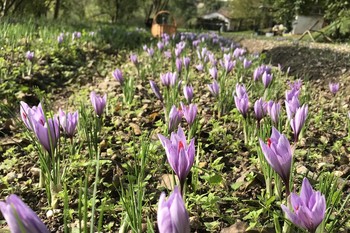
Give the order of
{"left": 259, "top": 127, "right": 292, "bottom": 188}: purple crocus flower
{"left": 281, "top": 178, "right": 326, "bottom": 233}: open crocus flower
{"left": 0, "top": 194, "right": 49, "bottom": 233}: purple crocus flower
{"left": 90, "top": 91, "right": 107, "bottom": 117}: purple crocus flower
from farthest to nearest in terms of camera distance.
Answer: {"left": 90, "top": 91, "right": 107, "bottom": 117}: purple crocus flower < {"left": 259, "top": 127, "right": 292, "bottom": 188}: purple crocus flower < {"left": 281, "top": 178, "right": 326, "bottom": 233}: open crocus flower < {"left": 0, "top": 194, "right": 49, "bottom": 233}: purple crocus flower

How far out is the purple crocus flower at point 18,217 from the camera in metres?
0.70

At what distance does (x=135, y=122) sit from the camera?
2672 mm

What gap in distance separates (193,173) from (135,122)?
111 cm

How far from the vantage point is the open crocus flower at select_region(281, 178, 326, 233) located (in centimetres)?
91

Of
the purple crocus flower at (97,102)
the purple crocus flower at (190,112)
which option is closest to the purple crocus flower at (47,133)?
the purple crocus flower at (97,102)

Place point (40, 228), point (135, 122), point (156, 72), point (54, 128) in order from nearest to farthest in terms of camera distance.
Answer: point (40, 228) < point (54, 128) < point (135, 122) < point (156, 72)

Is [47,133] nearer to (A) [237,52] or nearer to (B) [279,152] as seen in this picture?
(B) [279,152]

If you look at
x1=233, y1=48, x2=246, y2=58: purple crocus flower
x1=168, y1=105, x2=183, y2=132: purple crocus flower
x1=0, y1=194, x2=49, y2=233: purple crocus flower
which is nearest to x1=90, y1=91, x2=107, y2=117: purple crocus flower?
x1=168, y1=105, x2=183, y2=132: purple crocus flower

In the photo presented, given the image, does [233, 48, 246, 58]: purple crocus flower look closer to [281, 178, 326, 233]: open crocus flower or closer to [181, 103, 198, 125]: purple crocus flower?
[181, 103, 198, 125]: purple crocus flower

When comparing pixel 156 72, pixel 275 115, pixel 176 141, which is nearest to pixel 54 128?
pixel 176 141

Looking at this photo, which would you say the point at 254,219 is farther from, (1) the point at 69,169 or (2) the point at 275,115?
(1) the point at 69,169

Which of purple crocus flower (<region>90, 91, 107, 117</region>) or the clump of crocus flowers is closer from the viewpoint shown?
the clump of crocus flowers

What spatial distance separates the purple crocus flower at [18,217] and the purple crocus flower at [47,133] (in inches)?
27.3

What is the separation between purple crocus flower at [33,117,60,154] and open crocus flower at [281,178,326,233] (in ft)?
2.98
